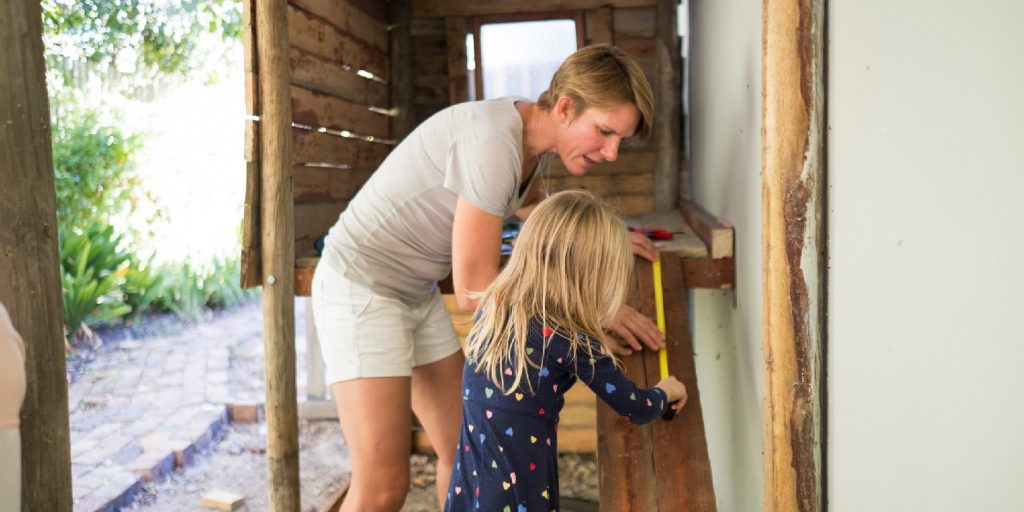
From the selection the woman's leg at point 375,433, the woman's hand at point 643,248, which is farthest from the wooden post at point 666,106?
the woman's leg at point 375,433

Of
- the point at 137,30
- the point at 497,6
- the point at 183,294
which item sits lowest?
the point at 183,294

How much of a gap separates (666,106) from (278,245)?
8.04ft

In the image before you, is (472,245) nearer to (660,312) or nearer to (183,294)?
(660,312)

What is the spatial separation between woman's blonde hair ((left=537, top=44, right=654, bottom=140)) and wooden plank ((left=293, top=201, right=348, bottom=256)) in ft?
5.05

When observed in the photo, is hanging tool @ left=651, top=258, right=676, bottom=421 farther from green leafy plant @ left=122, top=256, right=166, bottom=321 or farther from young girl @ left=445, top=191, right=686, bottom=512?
green leafy plant @ left=122, top=256, right=166, bottom=321

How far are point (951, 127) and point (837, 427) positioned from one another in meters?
0.72

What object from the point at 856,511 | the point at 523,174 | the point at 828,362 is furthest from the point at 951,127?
the point at 523,174

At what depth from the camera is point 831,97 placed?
78.9 inches

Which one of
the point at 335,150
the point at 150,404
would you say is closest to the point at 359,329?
the point at 335,150

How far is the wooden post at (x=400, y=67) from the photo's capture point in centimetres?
494

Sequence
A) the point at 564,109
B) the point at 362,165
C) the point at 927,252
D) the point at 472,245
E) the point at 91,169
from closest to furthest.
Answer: the point at 927,252, the point at 472,245, the point at 564,109, the point at 362,165, the point at 91,169

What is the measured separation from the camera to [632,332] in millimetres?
2762

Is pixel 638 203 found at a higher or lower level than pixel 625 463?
higher

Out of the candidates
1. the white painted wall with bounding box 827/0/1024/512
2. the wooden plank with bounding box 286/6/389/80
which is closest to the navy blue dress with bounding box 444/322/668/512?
the white painted wall with bounding box 827/0/1024/512
